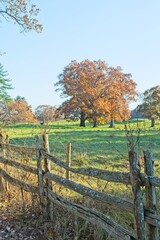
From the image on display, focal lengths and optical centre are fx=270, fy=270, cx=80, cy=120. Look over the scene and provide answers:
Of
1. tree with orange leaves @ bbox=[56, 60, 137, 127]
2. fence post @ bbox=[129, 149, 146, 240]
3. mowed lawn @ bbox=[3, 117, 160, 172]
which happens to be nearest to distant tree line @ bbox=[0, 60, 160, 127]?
tree with orange leaves @ bbox=[56, 60, 137, 127]

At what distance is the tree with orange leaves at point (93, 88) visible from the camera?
35.9 metres

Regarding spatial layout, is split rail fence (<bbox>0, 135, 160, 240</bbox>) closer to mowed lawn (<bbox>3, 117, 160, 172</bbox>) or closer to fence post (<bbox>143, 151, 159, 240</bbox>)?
fence post (<bbox>143, 151, 159, 240</bbox>)

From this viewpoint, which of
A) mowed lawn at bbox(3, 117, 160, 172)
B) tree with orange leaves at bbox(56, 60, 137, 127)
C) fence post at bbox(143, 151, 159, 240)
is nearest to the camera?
fence post at bbox(143, 151, 159, 240)

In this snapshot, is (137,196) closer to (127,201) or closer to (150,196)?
(150,196)

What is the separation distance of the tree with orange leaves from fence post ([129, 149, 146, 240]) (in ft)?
106

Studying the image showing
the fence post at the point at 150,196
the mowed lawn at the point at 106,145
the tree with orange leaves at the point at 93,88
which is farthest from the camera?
the tree with orange leaves at the point at 93,88

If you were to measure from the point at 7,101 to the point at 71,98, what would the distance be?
8836 mm

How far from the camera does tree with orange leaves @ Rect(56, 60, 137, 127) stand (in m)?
35.9

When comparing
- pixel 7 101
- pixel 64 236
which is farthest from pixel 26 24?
pixel 7 101

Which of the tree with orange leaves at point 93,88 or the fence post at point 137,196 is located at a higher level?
the tree with orange leaves at point 93,88

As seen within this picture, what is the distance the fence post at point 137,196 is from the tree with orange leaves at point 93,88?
32162mm

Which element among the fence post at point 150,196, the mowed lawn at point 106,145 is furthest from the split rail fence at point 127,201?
the mowed lawn at point 106,145

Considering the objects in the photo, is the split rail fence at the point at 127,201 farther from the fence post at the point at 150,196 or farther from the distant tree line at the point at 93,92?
the distant tree line at the point at 93,92

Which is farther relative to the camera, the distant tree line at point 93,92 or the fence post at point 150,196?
the distant tree line at point 93,92
